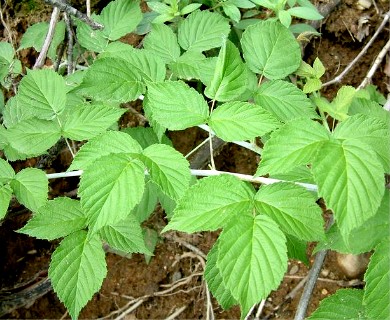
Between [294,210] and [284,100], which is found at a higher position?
[284,100]

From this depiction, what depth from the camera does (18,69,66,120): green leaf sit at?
147 cm

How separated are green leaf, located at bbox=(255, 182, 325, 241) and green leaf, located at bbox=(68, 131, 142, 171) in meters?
0.36

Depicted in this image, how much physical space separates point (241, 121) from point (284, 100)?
0.98 ft

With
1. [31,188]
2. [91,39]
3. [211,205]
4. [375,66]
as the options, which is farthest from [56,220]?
[375,66]

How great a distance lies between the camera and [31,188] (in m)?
1.41

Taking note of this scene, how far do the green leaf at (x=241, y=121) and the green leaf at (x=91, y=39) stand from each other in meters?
0.73

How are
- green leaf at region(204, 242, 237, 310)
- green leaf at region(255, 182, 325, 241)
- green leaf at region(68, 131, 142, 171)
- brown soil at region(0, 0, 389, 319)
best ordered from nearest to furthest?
green leaf at region(255, 182, 325, 241) → green leaf at region(68, 131, 142, 171) → green leaf at region(204, 242, 237, 310) → brown soil at region(0, 0, 389, 319)

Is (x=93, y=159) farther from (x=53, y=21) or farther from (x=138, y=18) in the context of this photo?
(x=53, y=21)

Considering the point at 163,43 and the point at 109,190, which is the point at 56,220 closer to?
the point at 109,190

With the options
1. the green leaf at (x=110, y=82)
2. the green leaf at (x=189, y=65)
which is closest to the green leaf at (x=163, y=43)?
the green leaf at (x=189, y=65)

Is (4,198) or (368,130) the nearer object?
(368,130)

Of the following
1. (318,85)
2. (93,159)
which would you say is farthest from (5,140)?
(318,85)

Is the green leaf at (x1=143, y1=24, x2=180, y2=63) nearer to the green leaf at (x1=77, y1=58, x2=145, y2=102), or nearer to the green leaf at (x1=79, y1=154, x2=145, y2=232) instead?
the green leaf at (x1=77, y1=58, x2=145, y2=102)

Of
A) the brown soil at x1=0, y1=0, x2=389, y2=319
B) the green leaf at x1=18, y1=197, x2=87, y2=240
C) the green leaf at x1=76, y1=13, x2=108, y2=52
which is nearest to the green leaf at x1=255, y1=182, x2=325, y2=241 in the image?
the green leaf at x1=18, y1=197, x2=87, y2=240
